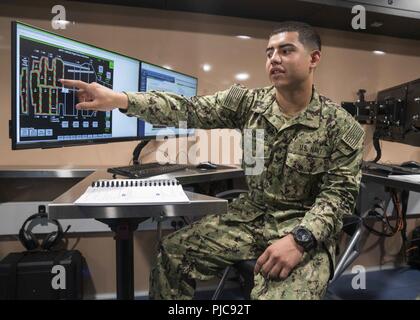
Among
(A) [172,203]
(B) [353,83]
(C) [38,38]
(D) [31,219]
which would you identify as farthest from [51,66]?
(B) [353,83]

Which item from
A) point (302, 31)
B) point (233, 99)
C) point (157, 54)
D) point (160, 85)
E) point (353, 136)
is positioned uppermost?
point (157, 54)

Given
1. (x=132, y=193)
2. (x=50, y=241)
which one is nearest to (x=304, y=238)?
(x=132, y=193)

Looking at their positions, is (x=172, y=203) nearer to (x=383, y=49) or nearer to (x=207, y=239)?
(x=207, y=239)

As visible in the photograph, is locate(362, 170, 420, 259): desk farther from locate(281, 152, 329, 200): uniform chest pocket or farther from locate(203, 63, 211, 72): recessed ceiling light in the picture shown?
locate(203, 63, 211, 72): recessed ceiling light

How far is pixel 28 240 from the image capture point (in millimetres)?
1694

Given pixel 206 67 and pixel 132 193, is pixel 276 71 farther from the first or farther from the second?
pixel 206 67

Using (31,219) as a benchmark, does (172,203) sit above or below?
above

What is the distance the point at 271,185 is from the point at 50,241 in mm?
1211

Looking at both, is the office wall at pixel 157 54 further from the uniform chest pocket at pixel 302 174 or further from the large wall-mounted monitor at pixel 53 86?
the uniform chest pocket at pixel 302 174

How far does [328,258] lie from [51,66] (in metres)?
1.06

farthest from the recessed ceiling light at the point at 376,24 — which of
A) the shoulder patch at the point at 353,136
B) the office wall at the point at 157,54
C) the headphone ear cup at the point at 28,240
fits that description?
the headphone ear cup at the point at 28,240

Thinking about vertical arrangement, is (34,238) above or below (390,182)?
below

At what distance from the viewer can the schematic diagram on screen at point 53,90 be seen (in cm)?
100

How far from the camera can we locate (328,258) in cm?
104
